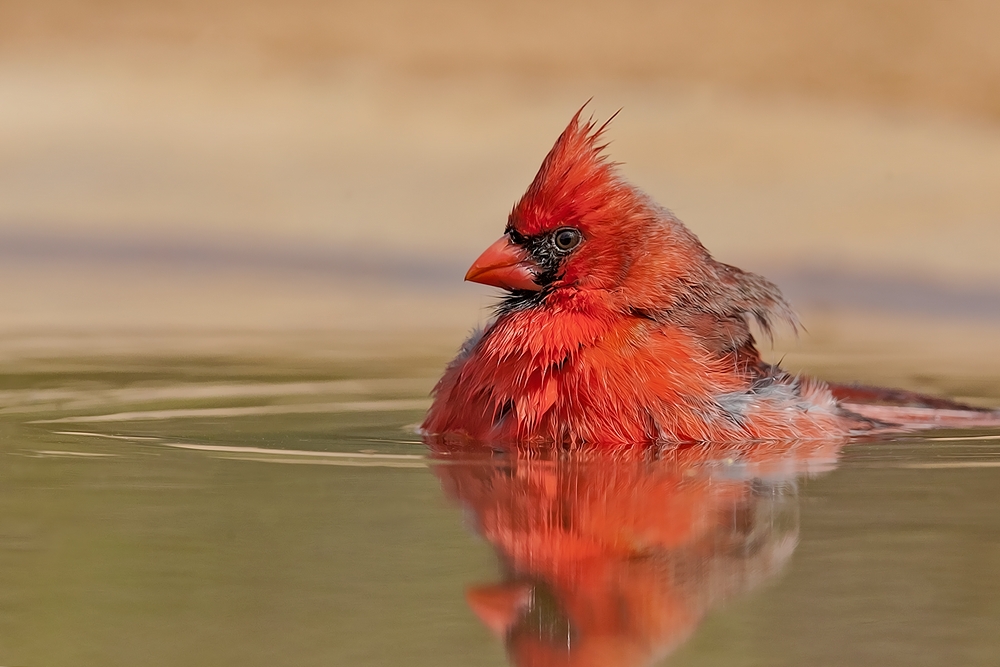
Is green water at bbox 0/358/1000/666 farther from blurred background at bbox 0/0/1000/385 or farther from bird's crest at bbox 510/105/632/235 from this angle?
blurred background at bbox 0/0/1000/385

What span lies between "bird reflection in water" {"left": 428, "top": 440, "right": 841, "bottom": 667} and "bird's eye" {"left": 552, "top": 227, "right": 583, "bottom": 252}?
79 cm

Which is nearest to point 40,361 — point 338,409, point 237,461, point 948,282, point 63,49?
point 338,409

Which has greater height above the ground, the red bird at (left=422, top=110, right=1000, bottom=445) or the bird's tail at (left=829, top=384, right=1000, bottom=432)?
the red bird at (left=422, top=110, right=1000, bottom=445)

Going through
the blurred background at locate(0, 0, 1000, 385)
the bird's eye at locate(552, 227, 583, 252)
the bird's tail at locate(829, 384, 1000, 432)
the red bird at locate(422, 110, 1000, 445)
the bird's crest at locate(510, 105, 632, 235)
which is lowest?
the bird's tail at locate(829, 384, 1000, 432)

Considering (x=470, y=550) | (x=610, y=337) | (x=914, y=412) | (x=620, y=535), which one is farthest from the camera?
(x=914, y=412)

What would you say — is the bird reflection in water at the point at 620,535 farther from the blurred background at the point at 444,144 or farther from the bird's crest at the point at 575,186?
the blurred background at the point at 444,144

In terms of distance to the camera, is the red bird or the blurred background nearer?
the red bird

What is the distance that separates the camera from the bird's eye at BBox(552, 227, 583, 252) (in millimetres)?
6185

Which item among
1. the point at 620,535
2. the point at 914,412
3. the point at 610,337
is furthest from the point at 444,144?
the point at 620,535

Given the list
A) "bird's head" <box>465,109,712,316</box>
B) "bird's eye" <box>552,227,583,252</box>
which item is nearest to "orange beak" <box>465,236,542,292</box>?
"bird's head" <box>465,109,712,316</box>

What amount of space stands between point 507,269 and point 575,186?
0.37m

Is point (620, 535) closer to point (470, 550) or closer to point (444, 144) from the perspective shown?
point (470, 550)

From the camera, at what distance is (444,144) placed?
14734 mm

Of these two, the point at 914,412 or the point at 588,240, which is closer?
the point at 588,240
